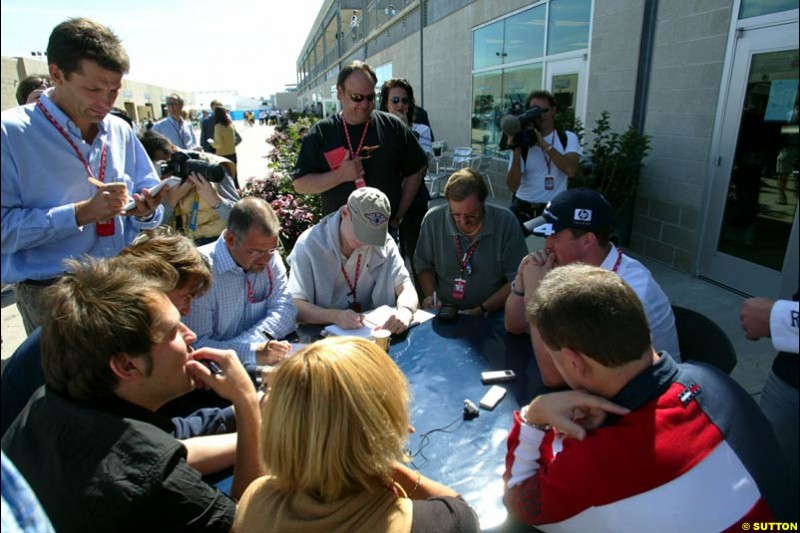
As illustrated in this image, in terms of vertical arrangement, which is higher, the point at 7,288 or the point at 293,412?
the point at 293,412

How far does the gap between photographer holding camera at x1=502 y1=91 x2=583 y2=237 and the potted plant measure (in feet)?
1.49

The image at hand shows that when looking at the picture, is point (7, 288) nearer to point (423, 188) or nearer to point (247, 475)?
point (247, 475)

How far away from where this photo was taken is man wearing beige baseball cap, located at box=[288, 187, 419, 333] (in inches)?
99.6

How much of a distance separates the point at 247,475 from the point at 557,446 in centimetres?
93

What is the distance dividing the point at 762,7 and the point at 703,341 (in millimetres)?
3491

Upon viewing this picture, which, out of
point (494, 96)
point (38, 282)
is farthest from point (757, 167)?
point (494, 96)

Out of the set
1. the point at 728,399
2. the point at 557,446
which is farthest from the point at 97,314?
the point at 728,399

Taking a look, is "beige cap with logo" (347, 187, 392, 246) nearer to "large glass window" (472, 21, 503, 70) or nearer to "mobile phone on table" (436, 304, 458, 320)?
"mobile phone on table" (436, 304, 458, 320)

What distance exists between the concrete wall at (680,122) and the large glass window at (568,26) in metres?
1.39

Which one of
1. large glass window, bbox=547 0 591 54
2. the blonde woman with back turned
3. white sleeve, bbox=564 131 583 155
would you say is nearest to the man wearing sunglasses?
the blonde woman with back turned

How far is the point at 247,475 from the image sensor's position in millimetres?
1479

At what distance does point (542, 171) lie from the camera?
476 cm

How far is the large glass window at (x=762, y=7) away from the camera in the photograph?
3740mm

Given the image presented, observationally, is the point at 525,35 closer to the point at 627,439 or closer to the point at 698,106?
the point at 698,106
